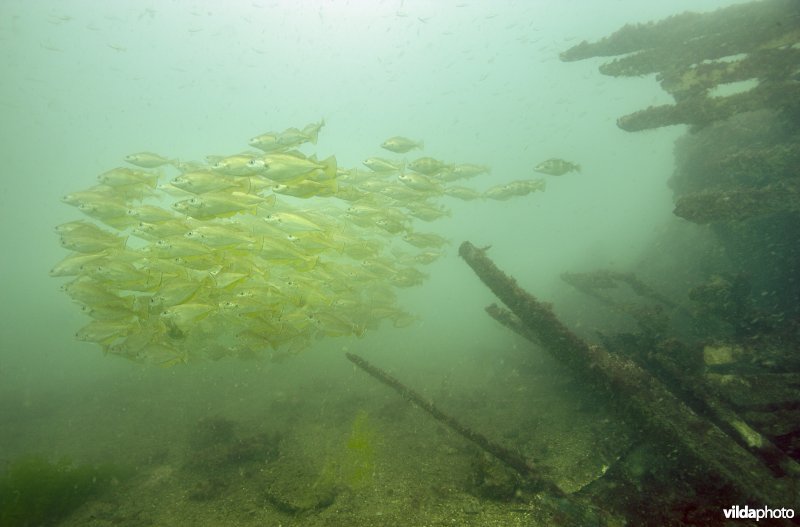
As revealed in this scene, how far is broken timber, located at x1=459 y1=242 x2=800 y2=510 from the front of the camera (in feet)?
12.3

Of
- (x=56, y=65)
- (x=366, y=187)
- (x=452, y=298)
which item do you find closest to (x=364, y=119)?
(x=452, y=298)

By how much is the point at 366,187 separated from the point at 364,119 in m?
73.8

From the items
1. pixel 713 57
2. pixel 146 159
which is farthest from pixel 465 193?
pixel 146 159

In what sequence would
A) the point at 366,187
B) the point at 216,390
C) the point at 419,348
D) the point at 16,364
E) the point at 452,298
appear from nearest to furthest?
the point at 366,187
the point at 216,390
the point at 419,348
the point at 16,364
the point at 452,298

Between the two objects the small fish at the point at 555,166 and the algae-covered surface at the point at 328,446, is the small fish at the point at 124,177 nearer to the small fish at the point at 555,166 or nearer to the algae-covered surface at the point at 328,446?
the algae-covered surface at the point at 328,446

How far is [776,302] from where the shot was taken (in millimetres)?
7656

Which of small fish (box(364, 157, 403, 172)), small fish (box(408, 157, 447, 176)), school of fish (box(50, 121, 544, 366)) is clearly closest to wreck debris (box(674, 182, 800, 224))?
small fish (box(408, 157, 447, 176))

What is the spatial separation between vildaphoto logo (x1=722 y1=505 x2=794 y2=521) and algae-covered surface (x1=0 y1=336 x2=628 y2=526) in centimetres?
124

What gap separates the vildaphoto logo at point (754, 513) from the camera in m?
3.53

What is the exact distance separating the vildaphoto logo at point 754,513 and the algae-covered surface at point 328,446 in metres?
1.24

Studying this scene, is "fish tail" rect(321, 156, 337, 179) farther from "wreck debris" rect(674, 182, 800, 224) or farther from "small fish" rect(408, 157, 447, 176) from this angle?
"wreck debris" rect(674, 182, 800, 224)

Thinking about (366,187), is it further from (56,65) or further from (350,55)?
(350,55)

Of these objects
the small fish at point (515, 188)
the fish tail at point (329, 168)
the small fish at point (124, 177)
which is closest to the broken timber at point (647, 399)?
the fish tail at point (329, 168)

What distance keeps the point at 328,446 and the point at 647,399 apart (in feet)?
16.4
